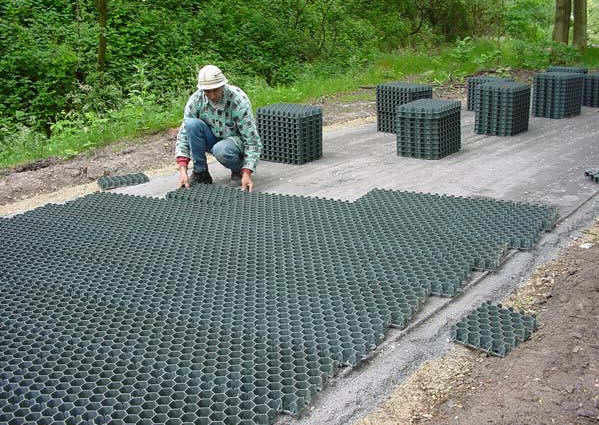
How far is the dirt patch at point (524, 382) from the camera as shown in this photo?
10.8 ft

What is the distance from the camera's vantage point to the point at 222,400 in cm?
339

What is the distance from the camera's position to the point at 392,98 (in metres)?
9.88

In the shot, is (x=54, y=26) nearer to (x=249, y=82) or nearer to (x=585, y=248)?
(x=249, y=82)

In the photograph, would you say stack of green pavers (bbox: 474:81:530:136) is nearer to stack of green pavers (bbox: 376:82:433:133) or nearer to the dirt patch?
stack of green pavers (bbox: 376:82:433:133)

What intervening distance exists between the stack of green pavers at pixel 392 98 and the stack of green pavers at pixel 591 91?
3.42m

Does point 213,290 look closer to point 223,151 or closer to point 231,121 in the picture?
point 223,151

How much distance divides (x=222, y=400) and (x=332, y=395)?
1.80 ft

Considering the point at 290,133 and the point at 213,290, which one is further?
the point at 290,133

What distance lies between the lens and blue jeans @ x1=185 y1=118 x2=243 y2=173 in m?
7.01

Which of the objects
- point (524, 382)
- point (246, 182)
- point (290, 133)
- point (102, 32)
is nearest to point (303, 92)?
point (102, 32)

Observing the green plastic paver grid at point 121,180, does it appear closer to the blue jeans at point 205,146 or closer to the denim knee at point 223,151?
the blue jeans at point 205,146

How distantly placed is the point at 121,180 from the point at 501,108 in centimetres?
507

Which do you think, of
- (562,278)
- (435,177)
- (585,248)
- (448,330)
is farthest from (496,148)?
(448,330)

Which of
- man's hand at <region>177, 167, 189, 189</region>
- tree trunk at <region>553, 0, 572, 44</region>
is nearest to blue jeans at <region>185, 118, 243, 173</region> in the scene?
man's hand at <region>177, 167, 189, 189</region>
